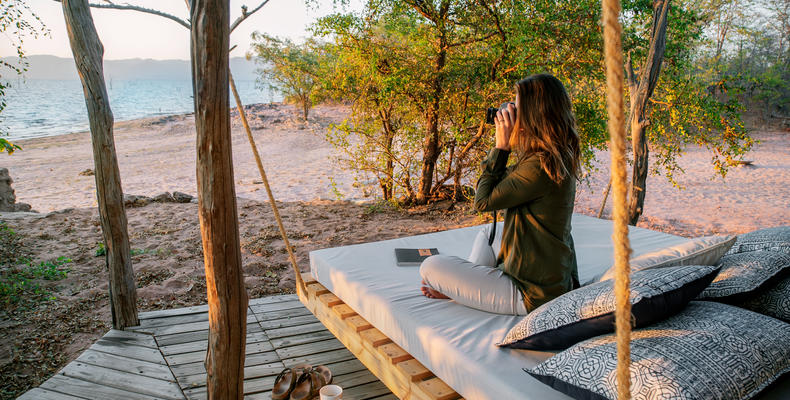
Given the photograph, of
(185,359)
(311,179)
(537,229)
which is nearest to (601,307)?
(537,229)

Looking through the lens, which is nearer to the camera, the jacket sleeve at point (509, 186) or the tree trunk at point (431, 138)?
the jacket sleeve at point (509, 186)

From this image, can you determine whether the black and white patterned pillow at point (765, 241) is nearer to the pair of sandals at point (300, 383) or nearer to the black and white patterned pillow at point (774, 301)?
the black and white patterned pillow at point (774, 301)

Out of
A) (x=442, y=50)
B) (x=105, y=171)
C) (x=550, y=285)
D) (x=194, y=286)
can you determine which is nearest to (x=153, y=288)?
(x=194, y=286)

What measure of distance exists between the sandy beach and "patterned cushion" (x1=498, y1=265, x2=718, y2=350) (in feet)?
8.27

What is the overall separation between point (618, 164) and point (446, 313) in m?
1.40

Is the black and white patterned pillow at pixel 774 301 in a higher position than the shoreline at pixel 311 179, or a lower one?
higher

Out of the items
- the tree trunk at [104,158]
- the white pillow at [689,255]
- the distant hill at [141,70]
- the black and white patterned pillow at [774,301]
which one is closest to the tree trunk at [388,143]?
the tree trunk at [104,158]

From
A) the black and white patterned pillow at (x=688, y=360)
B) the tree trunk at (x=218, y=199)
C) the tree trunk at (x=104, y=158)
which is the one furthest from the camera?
the tree trunk at (x=104, y=158)

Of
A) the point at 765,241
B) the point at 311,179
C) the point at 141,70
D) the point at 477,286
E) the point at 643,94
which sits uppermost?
the point at 141,70

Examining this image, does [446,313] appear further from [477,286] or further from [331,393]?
[331,393]

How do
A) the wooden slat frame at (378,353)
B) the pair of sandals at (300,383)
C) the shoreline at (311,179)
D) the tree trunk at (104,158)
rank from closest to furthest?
the wooden slat frame at (378,353)
the pair of sandals at (300,383)
the tree trunk at (104,158)
the shoreline at (311,179)

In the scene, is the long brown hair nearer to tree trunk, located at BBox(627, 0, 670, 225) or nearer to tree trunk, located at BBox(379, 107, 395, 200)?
tree trunk, located at BBox(627, 0, 670, 225)

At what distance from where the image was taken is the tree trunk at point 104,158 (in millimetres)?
2440

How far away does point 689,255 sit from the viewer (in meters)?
1.91
